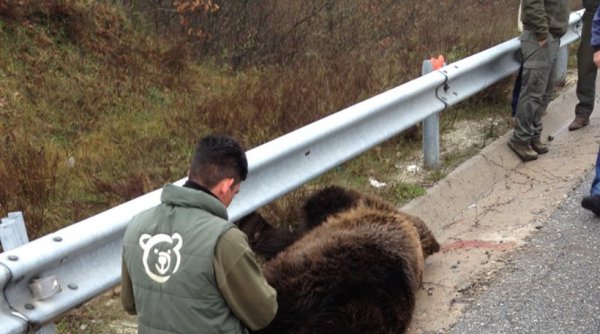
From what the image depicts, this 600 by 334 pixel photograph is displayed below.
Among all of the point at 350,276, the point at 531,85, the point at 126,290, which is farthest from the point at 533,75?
the point at 126,290

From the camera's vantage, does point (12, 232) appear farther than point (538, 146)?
No

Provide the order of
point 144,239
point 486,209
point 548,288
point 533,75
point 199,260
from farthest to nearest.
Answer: point 533,75 → point 486,209 → point 548,288 → point 144,239 → point 199,260

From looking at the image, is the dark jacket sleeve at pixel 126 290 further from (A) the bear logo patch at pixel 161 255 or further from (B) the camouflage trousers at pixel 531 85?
(B) the camouflage trousers at pixel 531 85

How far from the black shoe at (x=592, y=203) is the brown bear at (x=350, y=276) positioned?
151 cm

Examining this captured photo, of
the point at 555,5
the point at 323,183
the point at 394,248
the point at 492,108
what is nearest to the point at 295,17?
the point at 492,108

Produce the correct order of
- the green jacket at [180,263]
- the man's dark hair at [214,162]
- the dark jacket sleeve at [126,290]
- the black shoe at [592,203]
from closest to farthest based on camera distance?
the green jacket at [180,263] < the man's dark hair at [214,162] < the dark jacket sleeve at [126,290] < the black shoe at [592,203]

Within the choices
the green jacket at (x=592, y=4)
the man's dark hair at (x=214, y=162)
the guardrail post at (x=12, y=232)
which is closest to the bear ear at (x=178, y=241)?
the man's dark hair at (x=214, y=162)

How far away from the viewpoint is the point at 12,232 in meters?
3.19

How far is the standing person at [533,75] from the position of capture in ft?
21.7

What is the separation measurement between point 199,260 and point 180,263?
0.26 feet

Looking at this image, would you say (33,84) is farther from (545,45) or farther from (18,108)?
(545,45)

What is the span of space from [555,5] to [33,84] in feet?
17.1

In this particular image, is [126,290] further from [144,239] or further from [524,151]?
[524,151]

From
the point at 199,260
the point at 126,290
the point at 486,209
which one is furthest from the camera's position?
the point at 486,209
